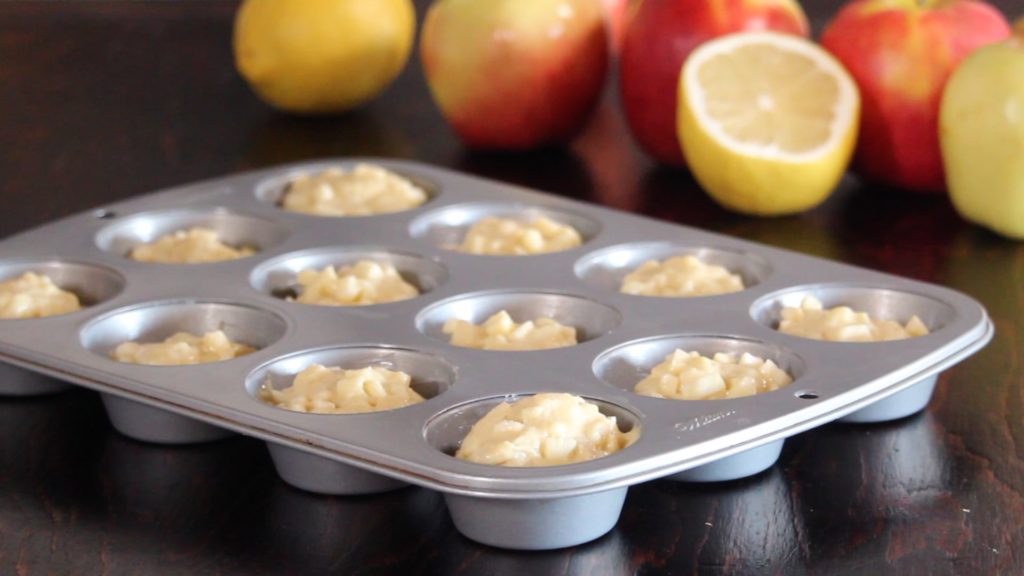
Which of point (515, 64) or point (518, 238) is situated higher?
point (515, 64)

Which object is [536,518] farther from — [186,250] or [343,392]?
[186,250]

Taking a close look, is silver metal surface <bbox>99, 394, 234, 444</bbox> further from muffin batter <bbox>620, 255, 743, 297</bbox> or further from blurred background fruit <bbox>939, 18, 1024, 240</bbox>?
blurred background fruit <bbox>939, 18, 1024, 240</bbox>

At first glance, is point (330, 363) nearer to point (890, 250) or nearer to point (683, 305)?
point (683, 305)

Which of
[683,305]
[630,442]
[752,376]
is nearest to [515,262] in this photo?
[683,305]

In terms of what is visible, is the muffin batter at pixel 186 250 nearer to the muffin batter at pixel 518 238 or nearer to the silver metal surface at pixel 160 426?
the muffin batter at pixel 518 238

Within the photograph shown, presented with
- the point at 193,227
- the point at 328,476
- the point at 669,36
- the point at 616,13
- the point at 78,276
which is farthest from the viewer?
the point at 616,13

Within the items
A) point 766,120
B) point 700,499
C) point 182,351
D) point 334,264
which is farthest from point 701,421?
point 766,120
